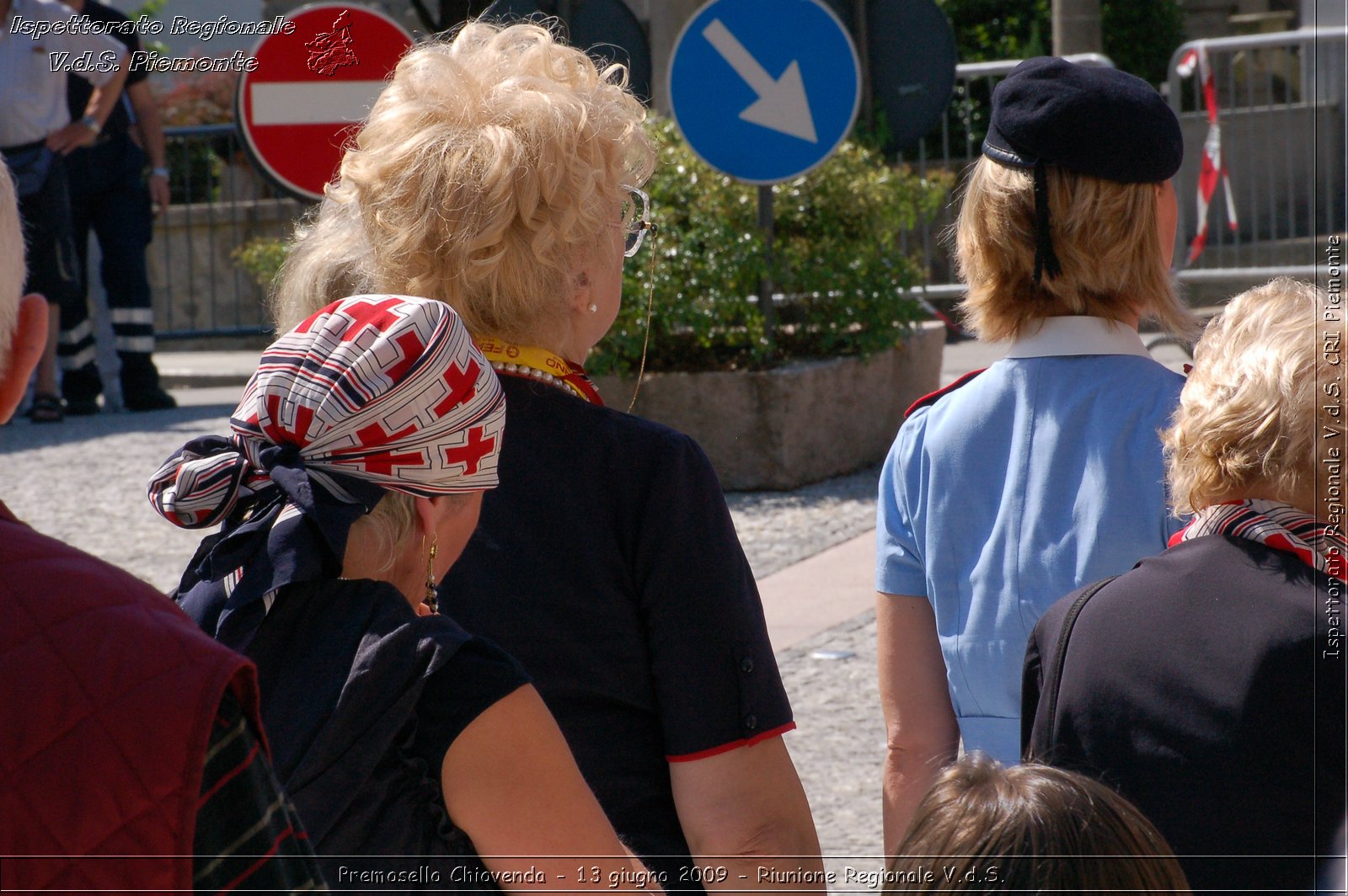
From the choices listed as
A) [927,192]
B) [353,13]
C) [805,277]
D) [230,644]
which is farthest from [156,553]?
[230,644]

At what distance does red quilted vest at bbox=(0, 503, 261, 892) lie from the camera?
1.04 m

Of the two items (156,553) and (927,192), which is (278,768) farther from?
(927,192)

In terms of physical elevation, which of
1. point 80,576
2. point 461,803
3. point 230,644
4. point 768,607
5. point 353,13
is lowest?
point 768,607

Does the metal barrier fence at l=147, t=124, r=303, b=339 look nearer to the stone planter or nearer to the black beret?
the stone planter

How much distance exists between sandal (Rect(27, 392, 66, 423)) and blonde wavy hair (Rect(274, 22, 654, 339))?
7196 mm

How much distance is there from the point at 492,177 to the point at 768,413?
4.60 metres

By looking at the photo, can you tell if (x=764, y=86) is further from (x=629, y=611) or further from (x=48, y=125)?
(x=629, y=611)

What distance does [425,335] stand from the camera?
4.83 ft

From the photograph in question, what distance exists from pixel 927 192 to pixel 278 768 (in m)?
6.56

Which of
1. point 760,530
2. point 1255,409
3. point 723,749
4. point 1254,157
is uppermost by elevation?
point 1254,157

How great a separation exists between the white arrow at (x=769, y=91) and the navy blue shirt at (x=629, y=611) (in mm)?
4473

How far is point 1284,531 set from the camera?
1647mm

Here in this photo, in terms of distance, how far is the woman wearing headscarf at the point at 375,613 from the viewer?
138cm

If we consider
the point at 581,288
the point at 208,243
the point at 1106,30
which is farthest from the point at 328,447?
the point at 1106,30
